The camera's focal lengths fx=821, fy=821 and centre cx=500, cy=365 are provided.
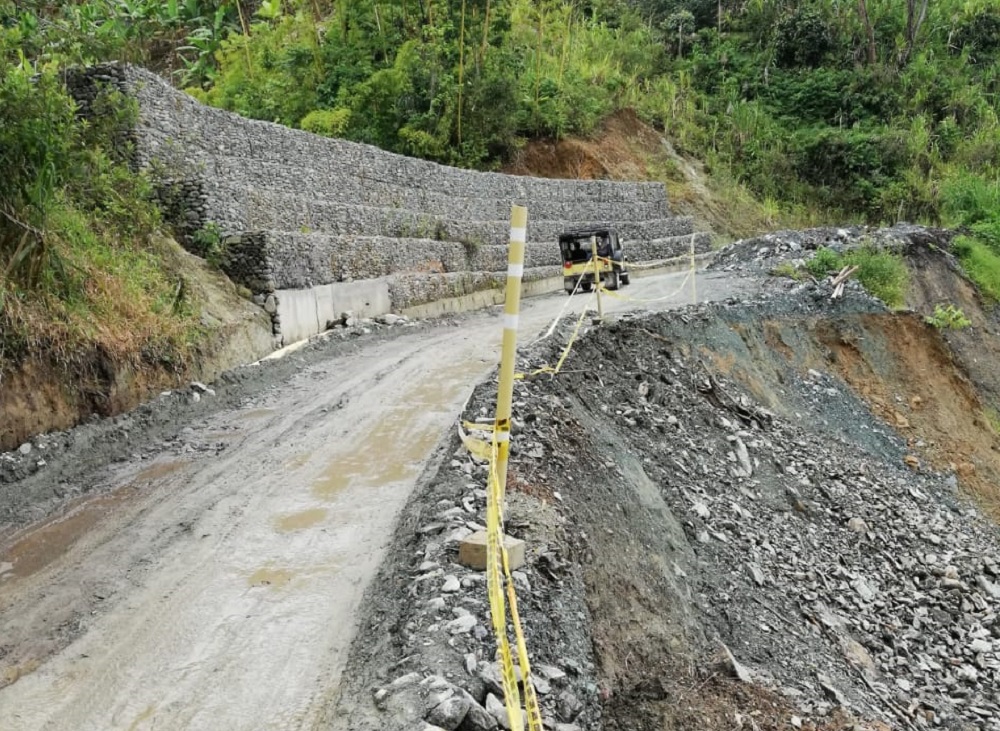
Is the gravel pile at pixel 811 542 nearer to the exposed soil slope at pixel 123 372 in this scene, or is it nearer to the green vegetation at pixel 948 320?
the exposed soil slope at pixel 123 372

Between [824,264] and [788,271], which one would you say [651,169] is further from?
[788,271]

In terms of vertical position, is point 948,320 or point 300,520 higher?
point 300,520

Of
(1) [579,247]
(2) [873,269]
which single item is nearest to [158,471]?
(1) [579,247]

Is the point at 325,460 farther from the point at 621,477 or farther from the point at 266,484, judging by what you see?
the point at 621,477

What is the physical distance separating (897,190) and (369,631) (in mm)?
37144

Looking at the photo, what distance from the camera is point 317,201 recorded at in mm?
18531

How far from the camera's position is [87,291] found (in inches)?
405

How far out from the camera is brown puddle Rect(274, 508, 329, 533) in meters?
6.68

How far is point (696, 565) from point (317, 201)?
1345 cm

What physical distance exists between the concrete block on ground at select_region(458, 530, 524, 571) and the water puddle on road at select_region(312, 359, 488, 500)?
2.35m

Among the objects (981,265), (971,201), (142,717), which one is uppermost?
(971,201)

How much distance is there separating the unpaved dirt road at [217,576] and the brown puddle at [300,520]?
0.06 feet

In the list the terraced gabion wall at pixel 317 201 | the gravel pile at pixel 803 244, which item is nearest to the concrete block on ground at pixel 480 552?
the terraced gabion wall at pixel 317 201

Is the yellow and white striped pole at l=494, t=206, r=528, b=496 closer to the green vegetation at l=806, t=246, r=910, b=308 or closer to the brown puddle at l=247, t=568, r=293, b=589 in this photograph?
the brown puddle at l=247, t=568, r=293, b=589
